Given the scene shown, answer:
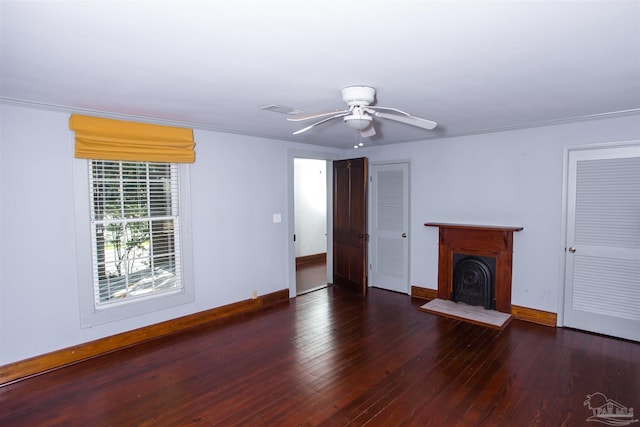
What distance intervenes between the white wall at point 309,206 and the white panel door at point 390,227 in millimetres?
2031

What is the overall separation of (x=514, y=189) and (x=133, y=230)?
Result: 447 centimetres

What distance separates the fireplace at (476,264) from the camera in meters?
4.40

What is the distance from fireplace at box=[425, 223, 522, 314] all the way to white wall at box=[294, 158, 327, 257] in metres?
3.26

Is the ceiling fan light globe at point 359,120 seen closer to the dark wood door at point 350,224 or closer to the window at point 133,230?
the window at point 133,230

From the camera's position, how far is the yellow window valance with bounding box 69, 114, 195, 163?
10.6ft

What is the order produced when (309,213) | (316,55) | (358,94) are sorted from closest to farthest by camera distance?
(316,55), (358,94), (309,213)

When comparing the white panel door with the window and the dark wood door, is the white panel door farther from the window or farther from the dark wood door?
the window

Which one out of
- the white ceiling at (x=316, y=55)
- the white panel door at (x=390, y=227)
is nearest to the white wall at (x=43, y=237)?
the white ceiling at (x=316, y=55)

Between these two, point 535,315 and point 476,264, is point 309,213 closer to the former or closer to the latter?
point 476,264

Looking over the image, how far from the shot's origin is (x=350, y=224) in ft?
18.2

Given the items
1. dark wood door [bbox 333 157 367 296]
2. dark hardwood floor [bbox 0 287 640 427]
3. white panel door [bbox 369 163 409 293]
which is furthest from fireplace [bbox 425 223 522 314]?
dark wood door [bbox 333 157 367 296]

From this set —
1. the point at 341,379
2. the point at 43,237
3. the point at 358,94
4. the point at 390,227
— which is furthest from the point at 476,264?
the point at 43,237

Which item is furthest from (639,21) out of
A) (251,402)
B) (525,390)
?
(251,402)

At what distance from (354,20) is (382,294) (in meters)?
4.51
